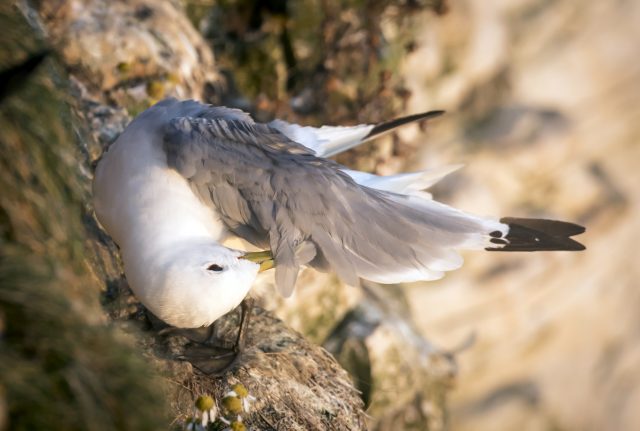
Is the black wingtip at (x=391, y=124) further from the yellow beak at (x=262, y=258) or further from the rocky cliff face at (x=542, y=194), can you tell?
the rocky cliff face at (x=542, y=194)

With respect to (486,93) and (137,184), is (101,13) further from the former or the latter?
(486,93)

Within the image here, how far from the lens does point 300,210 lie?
10.1 feet

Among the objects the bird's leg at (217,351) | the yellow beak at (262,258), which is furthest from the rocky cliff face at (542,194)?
the yellow beak at (262,258)

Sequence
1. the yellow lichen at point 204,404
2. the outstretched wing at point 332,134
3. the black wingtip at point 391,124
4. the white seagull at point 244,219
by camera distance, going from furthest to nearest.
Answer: the black wingtip at point 391,124, the outstretched wing at point 332,134, the white seagull at point 244,219, the yellow lichen at point 204,404

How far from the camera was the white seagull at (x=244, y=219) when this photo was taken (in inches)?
102

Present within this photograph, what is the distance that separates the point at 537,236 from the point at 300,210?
1.01 meters

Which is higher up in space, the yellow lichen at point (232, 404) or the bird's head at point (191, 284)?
the bird's head at point (191, 284)

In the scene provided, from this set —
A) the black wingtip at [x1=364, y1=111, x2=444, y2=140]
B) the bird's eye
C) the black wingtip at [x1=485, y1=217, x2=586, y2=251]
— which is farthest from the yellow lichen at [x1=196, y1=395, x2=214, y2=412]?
the black wingtip at [x1=364, y1=111, x2=444, y2=140]

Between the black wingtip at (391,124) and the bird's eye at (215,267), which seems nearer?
the bird's eye at (215,267)

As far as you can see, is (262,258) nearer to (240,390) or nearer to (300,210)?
(300,210)

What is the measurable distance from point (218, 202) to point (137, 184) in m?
0.30

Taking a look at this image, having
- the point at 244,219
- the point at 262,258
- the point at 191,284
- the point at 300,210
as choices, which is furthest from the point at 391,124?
the point at 191,284

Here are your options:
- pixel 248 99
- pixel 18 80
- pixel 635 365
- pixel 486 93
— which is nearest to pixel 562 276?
pixel 635 365

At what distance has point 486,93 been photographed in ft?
24.2
